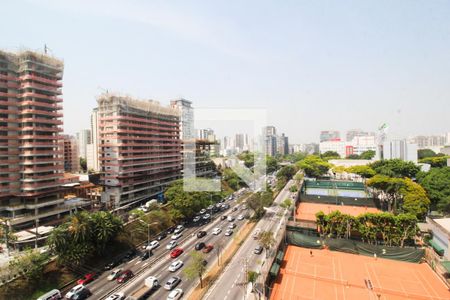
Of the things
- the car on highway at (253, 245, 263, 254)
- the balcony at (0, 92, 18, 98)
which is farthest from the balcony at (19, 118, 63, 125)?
the car on highway at (253, 245, 263, 254)

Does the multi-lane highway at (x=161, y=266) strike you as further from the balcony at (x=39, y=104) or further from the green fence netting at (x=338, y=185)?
the green fence netting at (x=338, y=185)

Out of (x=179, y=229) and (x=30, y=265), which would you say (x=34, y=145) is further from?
(x=179, y=229)

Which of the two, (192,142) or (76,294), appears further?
(192,142)

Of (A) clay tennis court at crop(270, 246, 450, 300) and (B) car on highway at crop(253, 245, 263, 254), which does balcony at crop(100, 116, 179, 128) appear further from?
(A) clay tennis court at crop(270, 246, 450, 300)

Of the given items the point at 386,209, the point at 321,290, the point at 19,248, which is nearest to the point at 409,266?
the point at 321,290

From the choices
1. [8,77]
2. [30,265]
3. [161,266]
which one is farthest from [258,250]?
[8,77]

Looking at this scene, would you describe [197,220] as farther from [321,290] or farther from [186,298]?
[321,290]

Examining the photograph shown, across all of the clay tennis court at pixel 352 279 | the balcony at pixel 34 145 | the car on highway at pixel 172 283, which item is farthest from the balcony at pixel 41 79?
the clay tennis court at pixel 352 279
